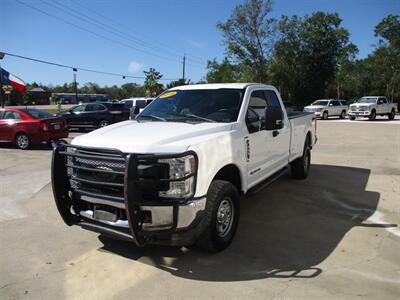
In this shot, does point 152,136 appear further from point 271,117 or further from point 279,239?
point 279,239

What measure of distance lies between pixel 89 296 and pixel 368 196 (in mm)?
5420

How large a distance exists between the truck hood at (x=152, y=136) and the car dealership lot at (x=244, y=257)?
1.33 meters

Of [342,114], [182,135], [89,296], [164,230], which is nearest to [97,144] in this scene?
[182,135]

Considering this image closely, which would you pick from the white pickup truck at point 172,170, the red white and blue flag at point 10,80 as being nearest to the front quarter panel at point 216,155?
the white pickup truck at point 172,170

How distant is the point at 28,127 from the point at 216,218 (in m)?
11.0

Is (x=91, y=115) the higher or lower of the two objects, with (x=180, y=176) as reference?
lower

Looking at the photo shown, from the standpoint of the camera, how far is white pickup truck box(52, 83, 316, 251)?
3.70 meters

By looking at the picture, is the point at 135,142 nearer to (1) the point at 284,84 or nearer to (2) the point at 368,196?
(2) the point at 368,196

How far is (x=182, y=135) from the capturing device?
4.18 metres

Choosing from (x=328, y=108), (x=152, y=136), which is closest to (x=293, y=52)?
(x=328, y=108)

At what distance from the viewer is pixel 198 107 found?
5398mm

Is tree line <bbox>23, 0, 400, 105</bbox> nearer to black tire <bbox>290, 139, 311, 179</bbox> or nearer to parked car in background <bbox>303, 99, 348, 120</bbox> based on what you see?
parked car in background <bbox>303, 99, 348, 120</bbox>

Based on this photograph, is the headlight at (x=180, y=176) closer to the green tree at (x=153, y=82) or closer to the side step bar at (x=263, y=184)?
the side step bar at (x=263, y=184)

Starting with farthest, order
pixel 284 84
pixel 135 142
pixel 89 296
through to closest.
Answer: pixel 284 84, pixel 135 142, pixel 89 296
